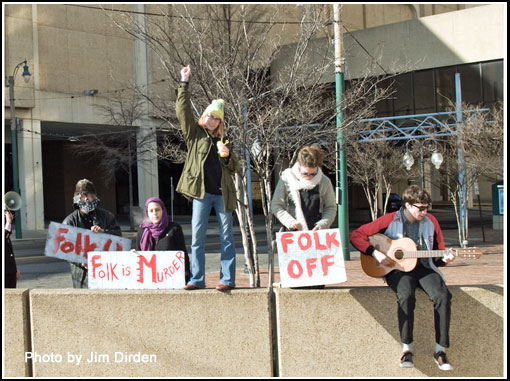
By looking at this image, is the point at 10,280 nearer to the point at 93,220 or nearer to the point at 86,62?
the point at 93,220

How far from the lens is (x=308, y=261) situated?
17.9ft

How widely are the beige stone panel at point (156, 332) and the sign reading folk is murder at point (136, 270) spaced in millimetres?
169

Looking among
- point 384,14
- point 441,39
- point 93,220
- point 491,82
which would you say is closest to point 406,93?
point 441,39

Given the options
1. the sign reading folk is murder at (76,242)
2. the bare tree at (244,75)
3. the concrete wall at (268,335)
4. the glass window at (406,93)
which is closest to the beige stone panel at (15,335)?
the concrete wall at (268,335)

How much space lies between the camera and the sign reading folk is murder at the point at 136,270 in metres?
5.62

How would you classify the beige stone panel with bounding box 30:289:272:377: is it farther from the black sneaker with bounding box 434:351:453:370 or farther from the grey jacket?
the black sneaker with bounding box 434:351:453:370

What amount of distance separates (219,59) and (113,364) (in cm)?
511

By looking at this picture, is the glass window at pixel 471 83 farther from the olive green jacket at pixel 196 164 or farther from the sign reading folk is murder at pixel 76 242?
the sign reading folk is murder at pixel 76 242

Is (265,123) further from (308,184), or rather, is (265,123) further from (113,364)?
Answer: (113,364)

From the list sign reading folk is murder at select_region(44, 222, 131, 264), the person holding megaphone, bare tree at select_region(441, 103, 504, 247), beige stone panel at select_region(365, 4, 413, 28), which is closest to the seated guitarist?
sign reading folk is murder at select_region(44, 222, 131, 264)

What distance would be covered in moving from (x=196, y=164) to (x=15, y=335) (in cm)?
218

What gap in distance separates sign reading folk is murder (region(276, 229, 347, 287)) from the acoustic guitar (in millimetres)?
289

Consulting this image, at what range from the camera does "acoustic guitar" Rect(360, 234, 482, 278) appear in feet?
17.5

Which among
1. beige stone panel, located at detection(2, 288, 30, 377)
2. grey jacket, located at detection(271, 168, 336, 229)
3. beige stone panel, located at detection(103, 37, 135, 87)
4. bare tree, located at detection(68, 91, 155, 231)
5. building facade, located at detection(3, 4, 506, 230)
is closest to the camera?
beige stone panel, located at detection(2, 288, 30, 377)
